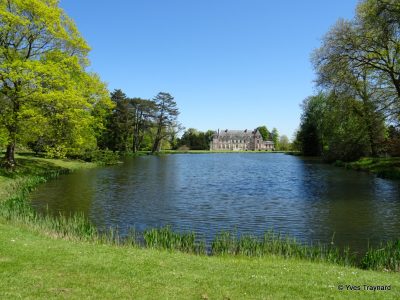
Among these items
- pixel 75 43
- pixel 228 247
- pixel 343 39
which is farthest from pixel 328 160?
pixel 228 247

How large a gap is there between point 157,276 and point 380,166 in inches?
1566

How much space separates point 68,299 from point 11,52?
2766cm

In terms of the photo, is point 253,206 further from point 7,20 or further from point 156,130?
point 156,130

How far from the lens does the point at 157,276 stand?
26.9 feet

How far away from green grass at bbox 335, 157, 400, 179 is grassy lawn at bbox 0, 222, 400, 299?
1160 inches

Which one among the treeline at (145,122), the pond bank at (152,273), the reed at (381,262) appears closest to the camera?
the pond bank at (152,273)

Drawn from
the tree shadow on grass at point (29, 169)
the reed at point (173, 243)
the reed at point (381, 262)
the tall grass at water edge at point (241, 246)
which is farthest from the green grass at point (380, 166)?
the tree shadow on grass at point (29, 169)

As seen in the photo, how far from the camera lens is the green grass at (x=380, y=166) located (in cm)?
3615

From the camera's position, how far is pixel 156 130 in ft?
367

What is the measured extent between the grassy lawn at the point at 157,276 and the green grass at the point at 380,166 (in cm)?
2947

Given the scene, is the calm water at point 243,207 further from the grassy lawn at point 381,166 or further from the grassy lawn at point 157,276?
the grassy lawn at point 157,276

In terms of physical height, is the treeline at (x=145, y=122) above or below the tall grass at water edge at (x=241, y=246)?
above

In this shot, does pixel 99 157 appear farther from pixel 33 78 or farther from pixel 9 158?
pixel 33 78

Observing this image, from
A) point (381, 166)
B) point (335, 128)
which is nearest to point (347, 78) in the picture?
point (335, 128)
